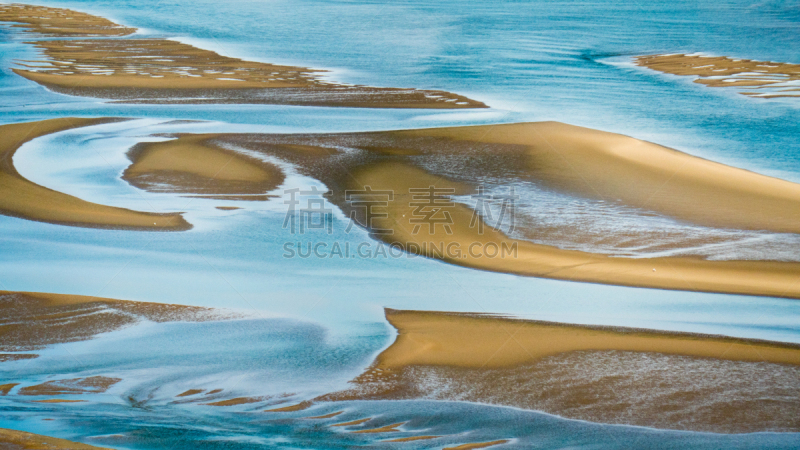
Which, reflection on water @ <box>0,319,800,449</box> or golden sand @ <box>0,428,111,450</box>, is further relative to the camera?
reflection on water @ <box>0,319,800,449</box>

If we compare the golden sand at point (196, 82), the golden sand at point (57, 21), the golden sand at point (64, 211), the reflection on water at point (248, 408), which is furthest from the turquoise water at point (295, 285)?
the golden sand at point (57, 21)

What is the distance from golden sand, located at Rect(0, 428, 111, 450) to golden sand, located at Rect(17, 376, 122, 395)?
44 cm

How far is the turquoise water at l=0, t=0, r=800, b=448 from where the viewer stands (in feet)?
9.04

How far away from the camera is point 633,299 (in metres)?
3.92

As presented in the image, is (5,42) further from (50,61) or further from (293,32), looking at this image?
(293,32)

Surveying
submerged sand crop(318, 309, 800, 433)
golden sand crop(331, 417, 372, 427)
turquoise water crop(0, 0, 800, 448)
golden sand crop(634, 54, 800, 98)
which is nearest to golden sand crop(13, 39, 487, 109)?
turquoise water crop(0, 0, 800, 448)

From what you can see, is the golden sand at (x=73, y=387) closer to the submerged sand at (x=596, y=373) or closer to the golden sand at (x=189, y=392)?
the golden sand at (x=189, y=392)

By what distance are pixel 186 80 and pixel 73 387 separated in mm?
7663

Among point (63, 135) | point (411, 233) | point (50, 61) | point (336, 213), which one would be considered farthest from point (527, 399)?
point (50, 61)

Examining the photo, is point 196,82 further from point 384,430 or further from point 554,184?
point 384,430

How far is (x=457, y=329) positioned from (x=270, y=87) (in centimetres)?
676

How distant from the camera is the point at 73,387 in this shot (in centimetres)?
300

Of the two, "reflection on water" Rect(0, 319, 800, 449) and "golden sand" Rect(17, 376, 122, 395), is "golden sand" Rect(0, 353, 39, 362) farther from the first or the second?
"golden sand" Rect(17, 376, 122, 395)

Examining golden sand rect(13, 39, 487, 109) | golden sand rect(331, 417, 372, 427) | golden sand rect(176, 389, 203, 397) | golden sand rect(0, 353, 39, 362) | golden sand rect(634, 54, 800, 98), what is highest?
golden sand rect(634, 54, 800, 98)
